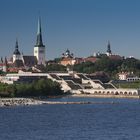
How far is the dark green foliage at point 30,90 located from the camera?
5044 cm

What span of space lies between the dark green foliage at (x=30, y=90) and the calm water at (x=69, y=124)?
1118 centimetres

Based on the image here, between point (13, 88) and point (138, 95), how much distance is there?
10.7 metres

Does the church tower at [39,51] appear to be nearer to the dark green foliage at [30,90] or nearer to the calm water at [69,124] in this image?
the dark green foliage at [30,90]

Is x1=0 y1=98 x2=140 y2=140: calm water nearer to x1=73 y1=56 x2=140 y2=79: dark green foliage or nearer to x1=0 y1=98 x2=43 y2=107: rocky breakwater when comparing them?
x1=0 y1=98 x2=43 y2=107: rocky breakwater

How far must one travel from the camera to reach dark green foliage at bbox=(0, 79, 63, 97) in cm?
5044

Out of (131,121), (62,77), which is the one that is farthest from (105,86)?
(131,121)

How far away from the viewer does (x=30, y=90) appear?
5328 cm

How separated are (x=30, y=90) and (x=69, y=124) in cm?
2475

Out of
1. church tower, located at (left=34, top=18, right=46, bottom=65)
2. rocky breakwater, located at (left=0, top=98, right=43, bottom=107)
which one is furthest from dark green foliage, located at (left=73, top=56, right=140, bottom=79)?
rocky breakwater, located at (left=0, top=98, right=43, bottom=107)

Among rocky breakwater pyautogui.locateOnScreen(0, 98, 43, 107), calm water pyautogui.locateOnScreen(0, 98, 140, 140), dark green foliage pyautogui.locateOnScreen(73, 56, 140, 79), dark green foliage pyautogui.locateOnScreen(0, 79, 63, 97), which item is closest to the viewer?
calm water pyautogui.locateOnScreen(0, 98, 140, 140)

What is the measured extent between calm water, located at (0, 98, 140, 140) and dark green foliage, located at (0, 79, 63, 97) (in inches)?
440

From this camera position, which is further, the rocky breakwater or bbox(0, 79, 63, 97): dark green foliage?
bbox(0, 79, 63, 97): dark green foliage

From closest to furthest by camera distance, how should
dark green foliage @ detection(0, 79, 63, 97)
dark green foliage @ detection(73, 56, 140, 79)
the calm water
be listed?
the calm water → dark green foliage @ detection(0, 79, 63, 97) → dark green foliage @ detection(73, 56, 140, 79)

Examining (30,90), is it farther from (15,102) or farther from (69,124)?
(69,124)
